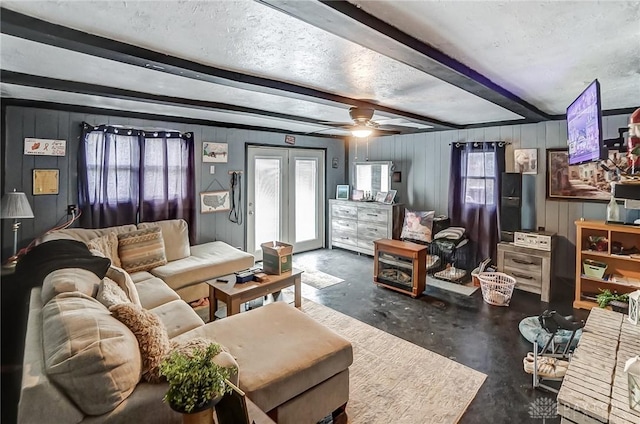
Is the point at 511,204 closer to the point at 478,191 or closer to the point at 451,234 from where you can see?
the point at 478,191

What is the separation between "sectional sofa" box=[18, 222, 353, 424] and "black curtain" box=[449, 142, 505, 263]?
345 cm

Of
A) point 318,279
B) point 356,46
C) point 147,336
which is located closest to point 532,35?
point 356,46

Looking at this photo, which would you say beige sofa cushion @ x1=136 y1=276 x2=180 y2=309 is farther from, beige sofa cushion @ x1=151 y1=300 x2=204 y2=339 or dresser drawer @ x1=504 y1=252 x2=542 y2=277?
dresser drawer @ x1=504 y1=252 x2=542 y2=277

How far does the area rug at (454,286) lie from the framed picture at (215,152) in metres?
3.42

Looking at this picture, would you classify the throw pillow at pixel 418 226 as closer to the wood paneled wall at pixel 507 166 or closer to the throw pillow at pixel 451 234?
the throw pillow at pixel 451 234

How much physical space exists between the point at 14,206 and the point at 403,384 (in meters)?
3.66

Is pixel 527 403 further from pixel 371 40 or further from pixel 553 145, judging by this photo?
pixel 553 145

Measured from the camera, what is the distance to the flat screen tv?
203 centimetres

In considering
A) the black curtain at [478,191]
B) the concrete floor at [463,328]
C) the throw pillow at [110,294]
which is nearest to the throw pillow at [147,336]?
the throw pillow at [110,294]

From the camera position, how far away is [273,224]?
5.74 metres

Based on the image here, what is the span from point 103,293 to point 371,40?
2.10m

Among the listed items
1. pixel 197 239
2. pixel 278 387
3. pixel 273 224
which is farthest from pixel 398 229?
pixel 278 387

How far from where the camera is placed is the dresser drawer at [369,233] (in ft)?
18.5

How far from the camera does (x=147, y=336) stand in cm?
161
